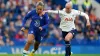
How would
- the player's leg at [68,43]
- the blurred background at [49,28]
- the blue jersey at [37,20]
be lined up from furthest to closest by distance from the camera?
the blurred background at [49,28] < the player's leg at [68,43] < the blue jersey at [37,20]

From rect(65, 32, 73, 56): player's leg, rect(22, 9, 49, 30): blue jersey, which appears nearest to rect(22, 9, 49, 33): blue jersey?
rect(22, 9, 49, 30): blue jersey

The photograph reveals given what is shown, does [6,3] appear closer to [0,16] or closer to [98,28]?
[0,16]

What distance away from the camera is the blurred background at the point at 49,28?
2770cm

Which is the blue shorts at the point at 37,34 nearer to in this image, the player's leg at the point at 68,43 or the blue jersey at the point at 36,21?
the blue jersey at the point at 36,21

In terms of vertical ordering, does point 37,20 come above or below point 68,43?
above

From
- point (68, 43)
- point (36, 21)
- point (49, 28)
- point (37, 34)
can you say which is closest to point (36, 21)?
point (36, 21)

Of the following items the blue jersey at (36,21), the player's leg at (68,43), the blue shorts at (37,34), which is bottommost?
the player's leg at (68,43)

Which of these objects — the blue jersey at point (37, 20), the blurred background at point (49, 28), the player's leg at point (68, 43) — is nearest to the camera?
the blue jersey at point (37, 20)

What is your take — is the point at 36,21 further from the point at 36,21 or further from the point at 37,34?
the point at 37,34

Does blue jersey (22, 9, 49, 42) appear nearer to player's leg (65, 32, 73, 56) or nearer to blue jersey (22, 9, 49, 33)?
blue jersey (22, 9, 49, 33)

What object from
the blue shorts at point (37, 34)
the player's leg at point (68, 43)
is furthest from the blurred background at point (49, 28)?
the player's leg at point (68, 43)

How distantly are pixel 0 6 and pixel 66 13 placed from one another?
10.3m

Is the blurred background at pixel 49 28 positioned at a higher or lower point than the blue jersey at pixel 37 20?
higher

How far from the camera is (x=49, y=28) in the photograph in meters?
29.1
